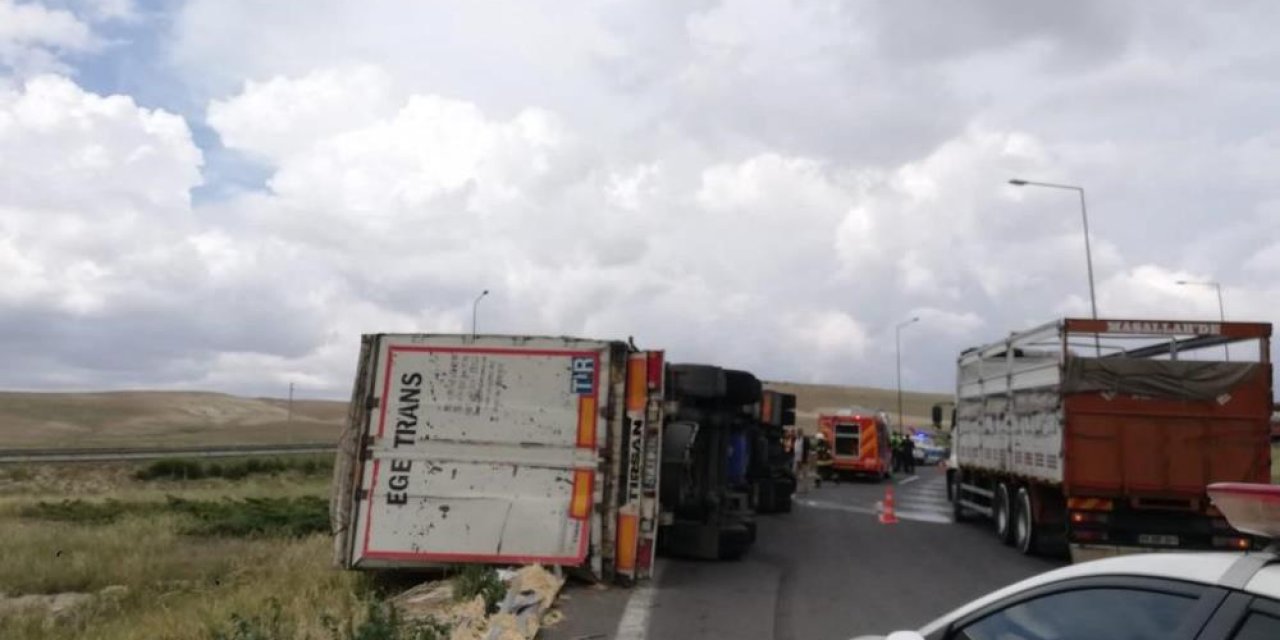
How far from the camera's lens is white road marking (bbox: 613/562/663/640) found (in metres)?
8.50

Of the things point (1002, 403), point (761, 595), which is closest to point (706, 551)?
point (761, 595)

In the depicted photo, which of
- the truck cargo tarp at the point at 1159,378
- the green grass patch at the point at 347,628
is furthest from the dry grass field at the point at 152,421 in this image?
the green grass patch at the point at 347,628

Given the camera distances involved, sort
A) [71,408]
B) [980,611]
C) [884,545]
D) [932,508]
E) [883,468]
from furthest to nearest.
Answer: [71,408] → [883,468] → [932,508] → [884,545] → [980,611]

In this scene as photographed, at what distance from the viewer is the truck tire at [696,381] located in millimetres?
12344

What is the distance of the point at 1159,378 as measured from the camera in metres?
13.8

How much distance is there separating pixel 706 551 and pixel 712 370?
1.99 m

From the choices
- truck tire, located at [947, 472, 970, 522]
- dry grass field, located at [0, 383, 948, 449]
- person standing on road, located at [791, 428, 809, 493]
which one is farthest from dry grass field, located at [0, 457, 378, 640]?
dry grass field, located at [0, 383, 948, 449]

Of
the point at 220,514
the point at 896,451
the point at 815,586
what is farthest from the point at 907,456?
the point at 815,586

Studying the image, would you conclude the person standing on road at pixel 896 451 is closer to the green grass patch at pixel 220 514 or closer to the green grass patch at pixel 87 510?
the green grass patch at pixel 220 514

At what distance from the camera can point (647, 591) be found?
10203mm

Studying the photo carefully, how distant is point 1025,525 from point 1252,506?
1340 cm

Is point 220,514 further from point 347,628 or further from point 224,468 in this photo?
point 224,468

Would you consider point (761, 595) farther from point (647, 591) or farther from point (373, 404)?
point (373, 404)

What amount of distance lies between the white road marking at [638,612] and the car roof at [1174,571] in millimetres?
5263
